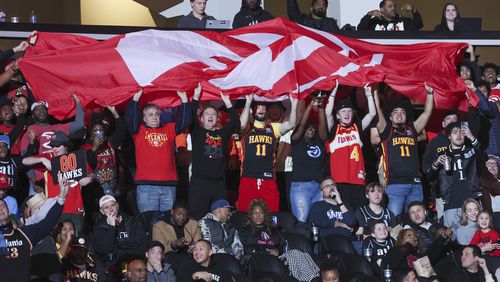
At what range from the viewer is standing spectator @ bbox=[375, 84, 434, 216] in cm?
1662

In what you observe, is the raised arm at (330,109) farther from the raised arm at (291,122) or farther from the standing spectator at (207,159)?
the standing spectator at (207,159)

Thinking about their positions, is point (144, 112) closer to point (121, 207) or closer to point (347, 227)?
point (121, 207)

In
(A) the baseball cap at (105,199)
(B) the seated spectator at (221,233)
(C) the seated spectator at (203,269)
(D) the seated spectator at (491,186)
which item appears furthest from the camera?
(D) the seated spectator at (491,186)

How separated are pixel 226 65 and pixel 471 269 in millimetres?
4113

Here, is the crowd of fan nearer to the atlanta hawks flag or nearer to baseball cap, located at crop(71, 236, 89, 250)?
baseball cap, located at crop(71, 236, 89, 250)

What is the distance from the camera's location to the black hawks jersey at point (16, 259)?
1266 cm

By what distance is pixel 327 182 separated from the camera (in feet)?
52.9

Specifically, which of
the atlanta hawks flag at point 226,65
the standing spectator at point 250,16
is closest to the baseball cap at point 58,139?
the atlanta hawks flag at point 226,65

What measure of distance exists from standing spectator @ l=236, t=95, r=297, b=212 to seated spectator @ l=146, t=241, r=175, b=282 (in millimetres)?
2257

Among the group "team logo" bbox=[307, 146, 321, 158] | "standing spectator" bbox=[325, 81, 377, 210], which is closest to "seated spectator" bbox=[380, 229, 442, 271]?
"standing spectator" bbox=[325, 81, 377, 210]

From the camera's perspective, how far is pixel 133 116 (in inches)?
624

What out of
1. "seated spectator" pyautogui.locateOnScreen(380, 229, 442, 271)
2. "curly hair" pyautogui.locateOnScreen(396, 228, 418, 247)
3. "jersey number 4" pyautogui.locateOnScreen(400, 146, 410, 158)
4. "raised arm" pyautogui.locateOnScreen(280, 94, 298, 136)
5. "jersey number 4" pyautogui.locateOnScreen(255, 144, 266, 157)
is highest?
"raised arm" pyautogui.locateOnScreen(280, 94, 298, 136)

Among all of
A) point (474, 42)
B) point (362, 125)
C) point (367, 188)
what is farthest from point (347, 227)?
point (474, 42)

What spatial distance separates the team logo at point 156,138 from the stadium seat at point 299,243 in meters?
1.94
